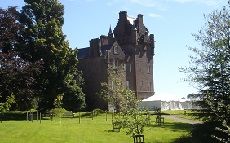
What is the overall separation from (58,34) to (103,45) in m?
27.0

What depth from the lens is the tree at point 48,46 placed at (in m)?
56.4

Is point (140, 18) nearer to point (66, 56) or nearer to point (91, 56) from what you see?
point (91, 56)

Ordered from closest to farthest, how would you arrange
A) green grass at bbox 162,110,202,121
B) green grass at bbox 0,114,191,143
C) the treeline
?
green grass at bbox 162,110,202,121 < green grass at bbox 0,114,191,143 < the treeline

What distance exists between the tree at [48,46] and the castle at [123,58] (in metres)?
22.3

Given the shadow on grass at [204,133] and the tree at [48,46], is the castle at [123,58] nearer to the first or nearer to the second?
the tree at [48,46]

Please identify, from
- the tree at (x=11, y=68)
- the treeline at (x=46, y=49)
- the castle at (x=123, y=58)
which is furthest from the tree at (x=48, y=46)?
the castle at (x=123, y=58)

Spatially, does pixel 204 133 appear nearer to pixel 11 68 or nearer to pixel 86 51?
pixel 11 68

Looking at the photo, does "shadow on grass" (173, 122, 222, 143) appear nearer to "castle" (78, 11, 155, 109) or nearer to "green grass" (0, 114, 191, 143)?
"green grass" (0, 114, 191, 143)

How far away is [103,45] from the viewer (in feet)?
277

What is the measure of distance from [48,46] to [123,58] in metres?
30.5

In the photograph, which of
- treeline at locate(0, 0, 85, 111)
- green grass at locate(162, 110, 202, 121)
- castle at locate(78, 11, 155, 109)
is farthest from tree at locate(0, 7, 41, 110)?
castle at locate(78, 11, 155, 109)

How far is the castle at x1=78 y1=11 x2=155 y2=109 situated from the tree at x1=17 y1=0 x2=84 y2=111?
73.1ft


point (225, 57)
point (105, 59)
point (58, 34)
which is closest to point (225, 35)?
point (225, 57)

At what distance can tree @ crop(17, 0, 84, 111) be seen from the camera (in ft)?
185
